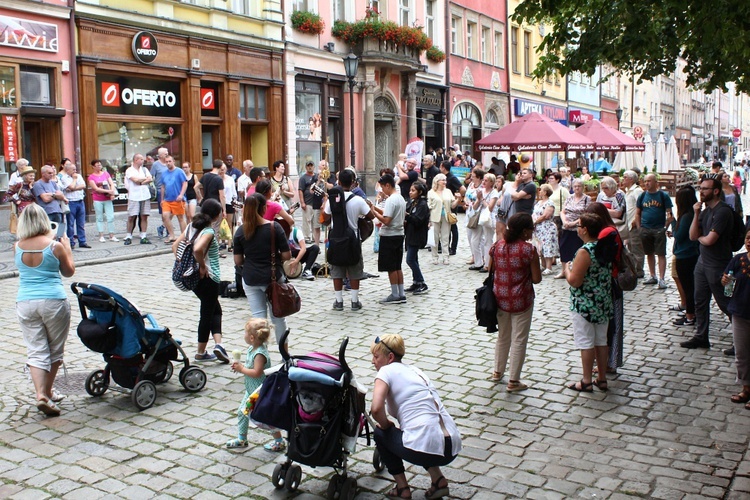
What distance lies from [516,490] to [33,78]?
16506 millimetres

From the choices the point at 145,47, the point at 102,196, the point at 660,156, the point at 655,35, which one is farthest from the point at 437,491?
the point at 660,156

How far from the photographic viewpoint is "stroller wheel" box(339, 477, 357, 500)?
5.14m

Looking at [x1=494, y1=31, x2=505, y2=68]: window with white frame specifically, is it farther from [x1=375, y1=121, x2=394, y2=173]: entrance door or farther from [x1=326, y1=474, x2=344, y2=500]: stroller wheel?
[x1=326, y1=474, x2=344, y2=500]: stroller wheel

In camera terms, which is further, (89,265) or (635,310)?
(89,265)

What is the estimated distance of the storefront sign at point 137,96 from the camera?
805 inches

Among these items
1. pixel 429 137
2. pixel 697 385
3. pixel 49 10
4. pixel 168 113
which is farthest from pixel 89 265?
pixel 429 137

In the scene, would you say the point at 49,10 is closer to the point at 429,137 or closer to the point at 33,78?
the point at 33,78

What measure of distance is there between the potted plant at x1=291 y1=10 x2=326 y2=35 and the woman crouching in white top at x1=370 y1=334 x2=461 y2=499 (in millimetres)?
22464

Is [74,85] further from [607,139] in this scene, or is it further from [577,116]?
[577,116]

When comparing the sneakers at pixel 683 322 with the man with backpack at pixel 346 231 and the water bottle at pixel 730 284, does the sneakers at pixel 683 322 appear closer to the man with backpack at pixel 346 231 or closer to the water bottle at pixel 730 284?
the water bottle at pixel 730 284

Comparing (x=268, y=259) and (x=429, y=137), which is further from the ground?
(x=429, y=137)

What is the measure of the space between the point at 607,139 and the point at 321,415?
75.5 ft

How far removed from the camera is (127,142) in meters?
21.3

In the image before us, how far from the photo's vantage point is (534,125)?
2244 centimetres
